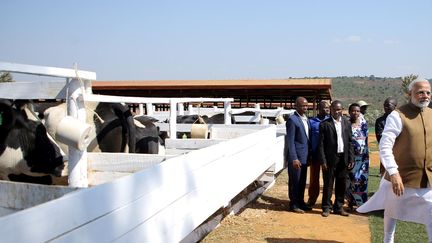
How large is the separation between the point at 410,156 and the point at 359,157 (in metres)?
2.64

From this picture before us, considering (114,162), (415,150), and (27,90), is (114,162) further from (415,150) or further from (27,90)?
(415,150)

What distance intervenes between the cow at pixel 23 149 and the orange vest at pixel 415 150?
10.5ft

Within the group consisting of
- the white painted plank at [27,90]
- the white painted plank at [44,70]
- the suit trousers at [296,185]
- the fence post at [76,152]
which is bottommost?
the suit trousers at [296,185]

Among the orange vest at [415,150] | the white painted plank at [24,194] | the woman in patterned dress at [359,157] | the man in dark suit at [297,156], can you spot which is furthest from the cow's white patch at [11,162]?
the woman in patterned dress at [359,157]

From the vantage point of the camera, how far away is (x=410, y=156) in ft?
14.3

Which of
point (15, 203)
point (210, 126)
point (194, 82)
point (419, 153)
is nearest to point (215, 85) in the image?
point (194, 82)

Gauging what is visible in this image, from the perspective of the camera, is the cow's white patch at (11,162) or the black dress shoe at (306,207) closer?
the cow's white patch at (11,162)

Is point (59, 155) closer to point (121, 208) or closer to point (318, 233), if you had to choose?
point (121, 208)

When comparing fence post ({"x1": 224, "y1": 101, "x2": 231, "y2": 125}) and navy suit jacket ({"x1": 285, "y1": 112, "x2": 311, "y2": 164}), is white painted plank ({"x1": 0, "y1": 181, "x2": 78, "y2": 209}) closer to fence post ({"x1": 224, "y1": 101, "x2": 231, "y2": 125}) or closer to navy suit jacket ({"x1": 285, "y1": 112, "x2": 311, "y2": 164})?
navy suit jacket ({"x1": 285, "y1": 112, "x2": 311, "y2": 164})

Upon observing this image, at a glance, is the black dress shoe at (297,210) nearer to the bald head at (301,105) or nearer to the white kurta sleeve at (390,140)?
the bald head at (301,105)

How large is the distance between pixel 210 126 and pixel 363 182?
2.81m

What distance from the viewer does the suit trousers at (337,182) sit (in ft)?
21.8

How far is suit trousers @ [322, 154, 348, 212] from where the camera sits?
666 cm

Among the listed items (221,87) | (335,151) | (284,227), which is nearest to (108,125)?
(284,227)
